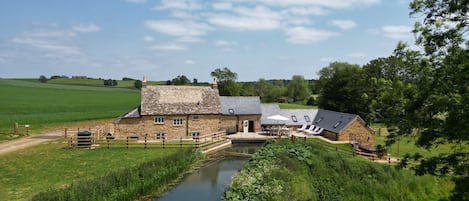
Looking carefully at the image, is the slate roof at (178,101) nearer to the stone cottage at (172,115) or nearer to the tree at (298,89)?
the stone cottage at (172,115)

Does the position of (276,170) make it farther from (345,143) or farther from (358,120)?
(358,120)

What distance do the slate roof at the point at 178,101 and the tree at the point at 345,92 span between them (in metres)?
21.6

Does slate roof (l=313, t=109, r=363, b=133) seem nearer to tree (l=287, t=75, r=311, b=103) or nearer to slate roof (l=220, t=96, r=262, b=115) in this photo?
slate roof (l=220, t=96, r=262, b=115)

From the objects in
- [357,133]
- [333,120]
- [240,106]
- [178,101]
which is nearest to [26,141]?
[178,101]

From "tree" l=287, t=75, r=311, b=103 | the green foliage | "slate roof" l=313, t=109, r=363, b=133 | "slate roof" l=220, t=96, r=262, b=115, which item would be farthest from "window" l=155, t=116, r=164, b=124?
"tree" l=287, t=75, r=311, b=103

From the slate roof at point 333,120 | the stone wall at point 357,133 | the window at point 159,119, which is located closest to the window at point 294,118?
the slate roof at point 333,120

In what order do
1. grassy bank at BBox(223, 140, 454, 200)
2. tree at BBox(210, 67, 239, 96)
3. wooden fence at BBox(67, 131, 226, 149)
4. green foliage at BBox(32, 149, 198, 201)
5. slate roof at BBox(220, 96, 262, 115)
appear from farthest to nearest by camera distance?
tree at BBox(210, 67, 239, 96), slate roof at BBox(220, 96, 262, 115), wooden fence at BBox(67, 131, 226, 149), grassy bank at BBox(223, 140, 454, 200), green foliage at BBox(32, 149, 198, 201)

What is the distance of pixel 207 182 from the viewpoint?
1816cm

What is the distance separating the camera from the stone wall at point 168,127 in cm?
2934

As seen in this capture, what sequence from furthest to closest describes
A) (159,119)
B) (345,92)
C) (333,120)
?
(345,92)
(333,120)
(159,119)

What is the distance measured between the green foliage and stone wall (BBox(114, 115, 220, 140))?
10.2m

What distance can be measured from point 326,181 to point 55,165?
15.1 meters

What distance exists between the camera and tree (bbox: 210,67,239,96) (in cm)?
6521

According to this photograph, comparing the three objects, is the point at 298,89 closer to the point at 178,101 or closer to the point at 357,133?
the point at 357,133
